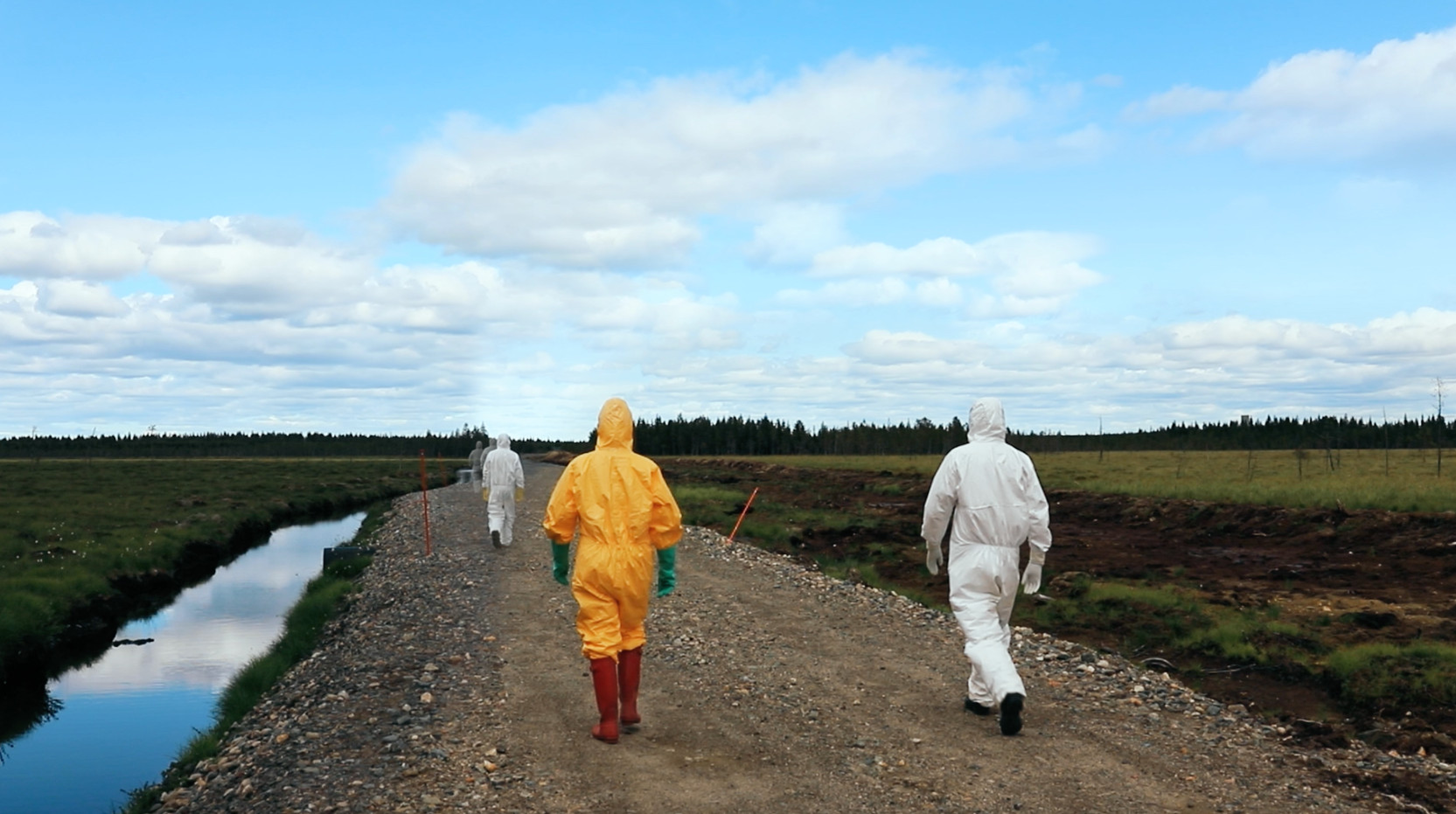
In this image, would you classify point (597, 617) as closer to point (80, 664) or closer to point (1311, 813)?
point (1311, 813)

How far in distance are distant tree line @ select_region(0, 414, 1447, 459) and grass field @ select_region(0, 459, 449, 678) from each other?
64.6 m

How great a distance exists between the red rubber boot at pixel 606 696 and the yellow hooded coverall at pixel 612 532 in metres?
0.10

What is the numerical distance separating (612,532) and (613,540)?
7cm

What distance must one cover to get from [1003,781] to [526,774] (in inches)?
131

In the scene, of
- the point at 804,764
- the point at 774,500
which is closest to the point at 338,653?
the point at 804,764

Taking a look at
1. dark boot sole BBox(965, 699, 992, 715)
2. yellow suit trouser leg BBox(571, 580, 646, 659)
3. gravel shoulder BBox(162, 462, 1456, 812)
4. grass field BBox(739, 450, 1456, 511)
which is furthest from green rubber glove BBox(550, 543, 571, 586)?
grass field BBox(739, 450, 1456, 511)

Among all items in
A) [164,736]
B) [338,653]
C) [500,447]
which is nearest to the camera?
[164,736]

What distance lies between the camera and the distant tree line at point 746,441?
12119 cm

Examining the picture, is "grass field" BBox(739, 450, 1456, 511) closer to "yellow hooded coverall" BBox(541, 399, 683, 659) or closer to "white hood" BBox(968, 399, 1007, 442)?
"white hood" BBox(968, 399, 1007, 442)

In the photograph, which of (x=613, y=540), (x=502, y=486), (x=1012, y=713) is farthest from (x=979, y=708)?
(x=502, y=486)

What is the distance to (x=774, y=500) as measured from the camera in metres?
41.9

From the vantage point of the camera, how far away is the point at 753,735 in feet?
28.8

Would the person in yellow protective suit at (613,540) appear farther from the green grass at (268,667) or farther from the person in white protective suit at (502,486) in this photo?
the person in white protective suit at (502,486)

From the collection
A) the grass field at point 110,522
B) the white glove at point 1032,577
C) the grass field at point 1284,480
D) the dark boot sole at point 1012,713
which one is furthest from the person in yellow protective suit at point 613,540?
the grass field at point 1284,480
